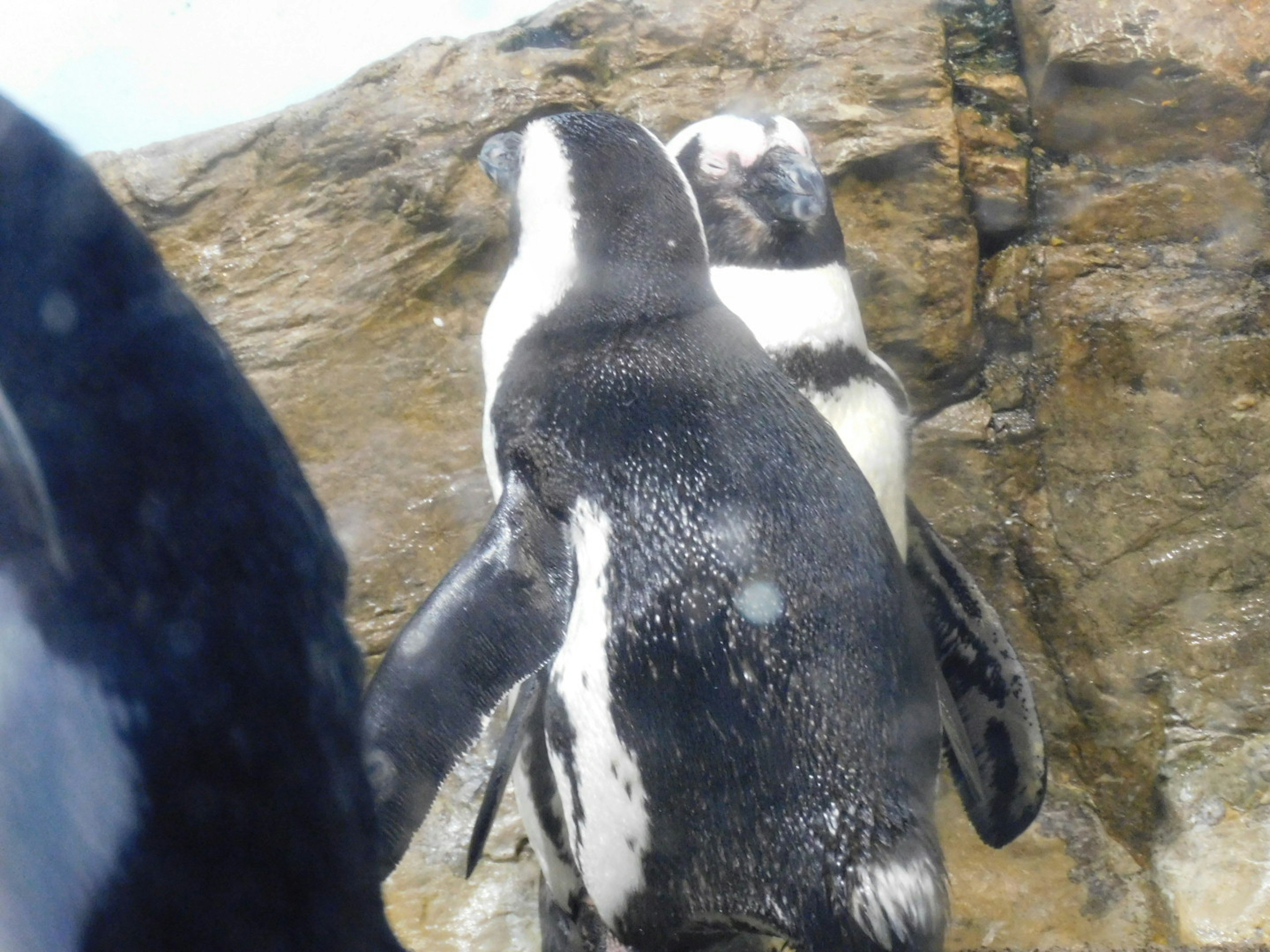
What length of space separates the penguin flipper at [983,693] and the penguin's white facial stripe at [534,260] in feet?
3.15

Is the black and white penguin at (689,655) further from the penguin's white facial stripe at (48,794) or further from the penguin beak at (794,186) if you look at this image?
the penguin's white facial stripe at (48,794)

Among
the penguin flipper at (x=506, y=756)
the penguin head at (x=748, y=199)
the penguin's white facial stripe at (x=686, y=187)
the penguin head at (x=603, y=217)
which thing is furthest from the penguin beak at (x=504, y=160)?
the penguin flipper at (x=506, y=756)

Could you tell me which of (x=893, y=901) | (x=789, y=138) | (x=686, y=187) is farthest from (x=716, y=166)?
(x=893, y=901)

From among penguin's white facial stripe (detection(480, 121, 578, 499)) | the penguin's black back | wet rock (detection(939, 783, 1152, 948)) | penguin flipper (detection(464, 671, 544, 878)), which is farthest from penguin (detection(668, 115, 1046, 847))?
penguin flipper (detection(464, 671, 544, 878))

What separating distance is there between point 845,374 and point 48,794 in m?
1.90

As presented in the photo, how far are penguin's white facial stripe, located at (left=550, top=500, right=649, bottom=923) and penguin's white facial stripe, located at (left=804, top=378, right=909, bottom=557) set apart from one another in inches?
29.4

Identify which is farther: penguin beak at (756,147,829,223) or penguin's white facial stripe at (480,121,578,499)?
penguin beak at (756,147,829,223)

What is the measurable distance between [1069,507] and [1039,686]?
417 millimetres

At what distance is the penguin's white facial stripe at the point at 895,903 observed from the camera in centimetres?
121

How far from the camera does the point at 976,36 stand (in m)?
2.58

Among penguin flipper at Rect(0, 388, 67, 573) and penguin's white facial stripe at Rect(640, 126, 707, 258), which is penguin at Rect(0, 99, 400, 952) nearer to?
penguin flipper at Rect(0, 388, 67, 573)

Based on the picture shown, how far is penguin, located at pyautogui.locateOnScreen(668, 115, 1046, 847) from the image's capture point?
82.5 inches

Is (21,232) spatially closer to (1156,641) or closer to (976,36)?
(1156,641)

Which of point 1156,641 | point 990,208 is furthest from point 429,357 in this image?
point 1156,641
